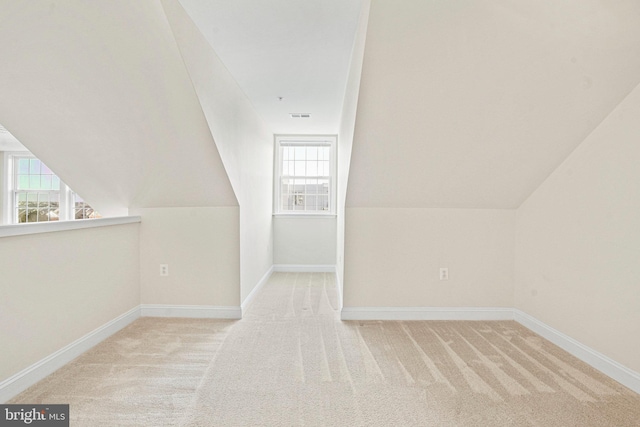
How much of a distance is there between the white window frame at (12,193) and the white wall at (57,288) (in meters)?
4.21

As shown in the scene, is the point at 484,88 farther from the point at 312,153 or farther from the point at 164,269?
the point at 312,153

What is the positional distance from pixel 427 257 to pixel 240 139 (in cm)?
218

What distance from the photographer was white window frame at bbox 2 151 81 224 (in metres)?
6.04

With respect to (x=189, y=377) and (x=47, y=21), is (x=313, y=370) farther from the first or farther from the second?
(x=47, y=21)

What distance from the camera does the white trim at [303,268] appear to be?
5578mm

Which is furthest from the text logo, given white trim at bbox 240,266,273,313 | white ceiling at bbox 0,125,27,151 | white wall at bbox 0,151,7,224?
white wall at bbox 0,151,7,224

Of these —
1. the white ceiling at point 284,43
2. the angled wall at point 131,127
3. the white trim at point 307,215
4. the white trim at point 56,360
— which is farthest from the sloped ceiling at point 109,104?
the white trim at point 307,215

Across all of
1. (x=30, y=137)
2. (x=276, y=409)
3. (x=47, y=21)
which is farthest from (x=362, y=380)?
(x=30, y=137)

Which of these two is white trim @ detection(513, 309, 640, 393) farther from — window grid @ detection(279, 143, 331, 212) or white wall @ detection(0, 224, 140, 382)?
white wall @ detection(0, 224, 140, 382)

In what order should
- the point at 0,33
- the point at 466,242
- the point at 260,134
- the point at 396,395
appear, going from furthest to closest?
1. the point at 260,134
2. the point at 466,242
3. the point at 396,395
4. the point at 0,33

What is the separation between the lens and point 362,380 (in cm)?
211

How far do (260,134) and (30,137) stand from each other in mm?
2514

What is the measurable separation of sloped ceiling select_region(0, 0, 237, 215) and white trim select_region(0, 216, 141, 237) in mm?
381

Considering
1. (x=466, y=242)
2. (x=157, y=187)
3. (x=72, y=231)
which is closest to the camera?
(x=72, y=231)
